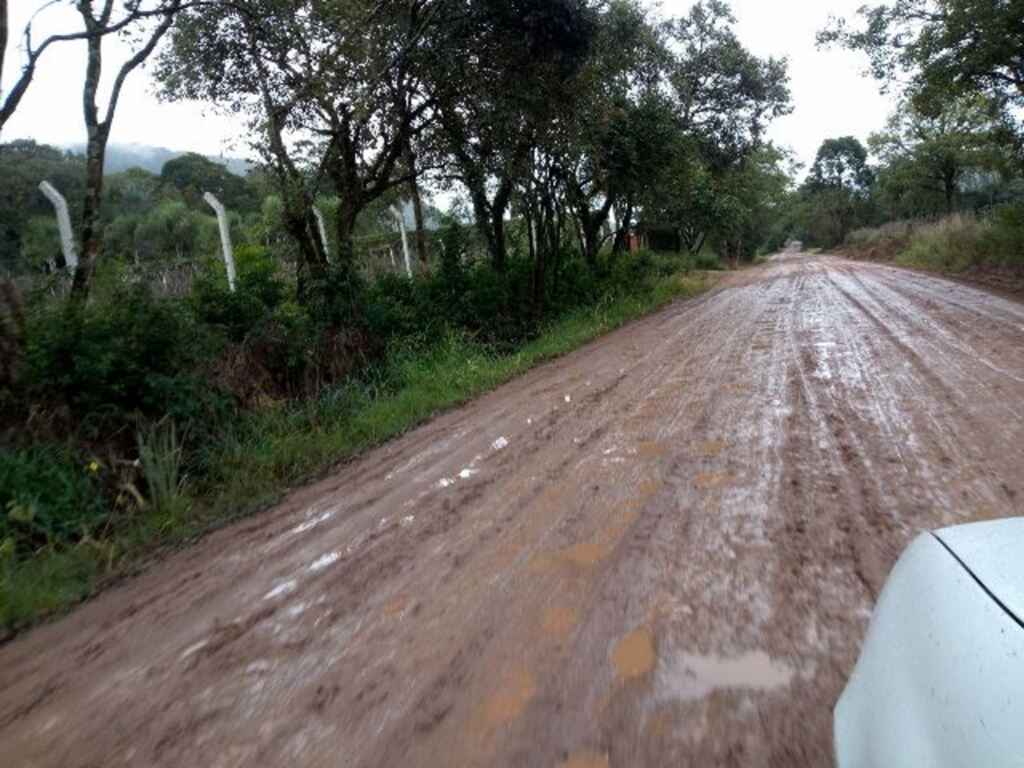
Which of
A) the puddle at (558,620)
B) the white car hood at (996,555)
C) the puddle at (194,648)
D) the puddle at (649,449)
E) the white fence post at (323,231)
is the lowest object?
the puddle at (194,648)

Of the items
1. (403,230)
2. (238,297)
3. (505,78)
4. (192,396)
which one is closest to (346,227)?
(238,297)

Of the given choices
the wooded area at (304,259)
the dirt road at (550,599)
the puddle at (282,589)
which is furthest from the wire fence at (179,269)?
the puddle at (282,589)

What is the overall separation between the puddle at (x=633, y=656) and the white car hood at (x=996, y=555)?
1.49 metres

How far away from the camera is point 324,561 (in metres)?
4.77

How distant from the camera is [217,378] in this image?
8.53m

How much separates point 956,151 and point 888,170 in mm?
12995

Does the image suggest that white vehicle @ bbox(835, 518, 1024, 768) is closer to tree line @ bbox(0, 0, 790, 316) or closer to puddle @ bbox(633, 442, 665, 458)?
puddle @ bbox(633, 442, 665, 458)

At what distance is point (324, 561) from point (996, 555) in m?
3.87

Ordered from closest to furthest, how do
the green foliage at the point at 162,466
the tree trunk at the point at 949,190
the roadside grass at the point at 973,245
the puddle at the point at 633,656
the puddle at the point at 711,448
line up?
the puddle at the point at 633,656
the puddle at the point at 711,448
the green foliage at the point at 162,466
the roadside grass at the point at 973,245
the tree trunk at the point at 949,190

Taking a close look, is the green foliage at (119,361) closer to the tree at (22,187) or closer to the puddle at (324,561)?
the tree at (22,187)

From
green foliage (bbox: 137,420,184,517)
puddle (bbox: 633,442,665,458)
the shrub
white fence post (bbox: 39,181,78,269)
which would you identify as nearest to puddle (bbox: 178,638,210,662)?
green foliage (bbox: 137,420,184,517)

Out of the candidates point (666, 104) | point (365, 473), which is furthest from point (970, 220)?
point (365, 473)

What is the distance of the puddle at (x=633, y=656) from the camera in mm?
3070

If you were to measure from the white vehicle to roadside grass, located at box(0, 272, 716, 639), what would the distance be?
4610 millimetres
